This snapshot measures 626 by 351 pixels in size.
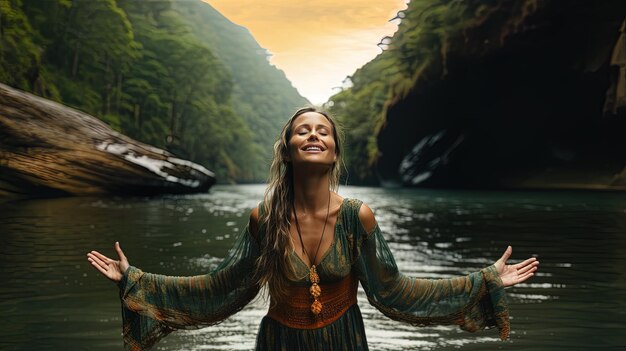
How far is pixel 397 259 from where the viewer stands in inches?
372

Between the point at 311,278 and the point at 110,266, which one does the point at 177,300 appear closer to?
the point at 110,266

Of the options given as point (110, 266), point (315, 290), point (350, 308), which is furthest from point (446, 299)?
point (110, 266)

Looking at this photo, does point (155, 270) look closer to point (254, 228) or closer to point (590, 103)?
point (254, 228)

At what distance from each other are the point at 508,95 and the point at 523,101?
75 cm

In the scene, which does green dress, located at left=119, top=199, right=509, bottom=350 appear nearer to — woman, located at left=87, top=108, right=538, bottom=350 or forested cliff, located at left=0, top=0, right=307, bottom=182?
woman, located at left=87, top=108, right=538, bottom=350

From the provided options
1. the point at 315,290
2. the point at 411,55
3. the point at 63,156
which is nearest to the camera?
the point at 315,290

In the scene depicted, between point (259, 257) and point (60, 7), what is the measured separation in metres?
40.6

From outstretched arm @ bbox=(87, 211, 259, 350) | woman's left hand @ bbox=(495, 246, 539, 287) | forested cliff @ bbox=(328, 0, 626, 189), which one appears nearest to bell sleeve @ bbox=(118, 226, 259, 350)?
outstretched arm @ bbox=(87, 211, 259, 350)

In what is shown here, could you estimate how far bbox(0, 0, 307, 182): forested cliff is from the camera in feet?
113

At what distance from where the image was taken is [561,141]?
3425cm

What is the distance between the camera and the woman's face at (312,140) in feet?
8.65

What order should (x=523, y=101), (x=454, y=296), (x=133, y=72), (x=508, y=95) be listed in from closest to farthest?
(x=454, y=296), (x=523, y=101), (x=508, y=95), (x=133, y=72)

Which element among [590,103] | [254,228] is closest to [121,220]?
[254,228]

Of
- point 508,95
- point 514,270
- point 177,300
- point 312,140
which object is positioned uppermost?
point 508,95
